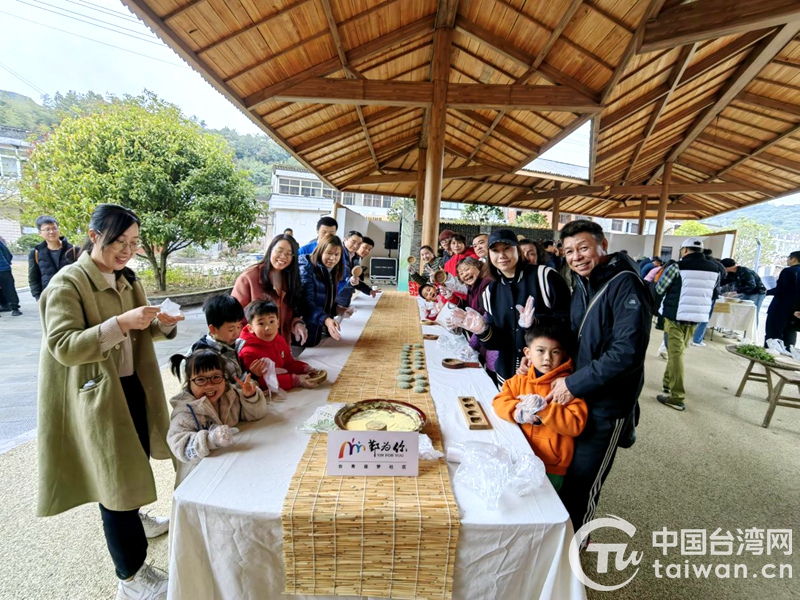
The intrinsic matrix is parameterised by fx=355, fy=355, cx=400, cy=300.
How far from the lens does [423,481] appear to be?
95cm

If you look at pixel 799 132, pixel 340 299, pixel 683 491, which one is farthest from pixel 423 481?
pixel 799 132

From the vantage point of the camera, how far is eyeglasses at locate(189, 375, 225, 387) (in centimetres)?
115

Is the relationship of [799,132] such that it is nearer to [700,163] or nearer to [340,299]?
[700,163]

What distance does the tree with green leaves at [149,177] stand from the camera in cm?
584

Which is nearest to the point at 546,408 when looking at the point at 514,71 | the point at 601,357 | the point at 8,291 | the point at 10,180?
the point at 601,357

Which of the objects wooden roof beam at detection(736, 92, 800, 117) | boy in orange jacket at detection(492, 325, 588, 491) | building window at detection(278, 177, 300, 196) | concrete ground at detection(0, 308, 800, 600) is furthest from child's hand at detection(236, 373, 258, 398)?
building window at detection(278, 177, 300, 196)

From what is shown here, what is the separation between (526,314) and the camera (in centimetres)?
181

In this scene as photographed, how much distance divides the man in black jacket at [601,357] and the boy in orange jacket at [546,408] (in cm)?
5

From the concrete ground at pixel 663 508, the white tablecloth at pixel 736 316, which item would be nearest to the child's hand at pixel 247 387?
the concrete ground at pixel 663 508

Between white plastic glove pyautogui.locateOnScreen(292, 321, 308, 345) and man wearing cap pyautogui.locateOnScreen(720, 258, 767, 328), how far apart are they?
23.5 ft

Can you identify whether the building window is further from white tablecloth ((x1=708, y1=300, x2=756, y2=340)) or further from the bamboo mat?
the bamboo mat

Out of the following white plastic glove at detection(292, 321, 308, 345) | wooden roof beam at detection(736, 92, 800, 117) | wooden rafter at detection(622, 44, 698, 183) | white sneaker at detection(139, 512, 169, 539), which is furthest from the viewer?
wooden roof beam at detection(736, 92, 800, 117)

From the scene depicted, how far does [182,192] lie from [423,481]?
731 cm

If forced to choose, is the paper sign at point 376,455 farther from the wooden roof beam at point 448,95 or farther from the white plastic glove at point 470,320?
the wooden roof beam at point 448,95
